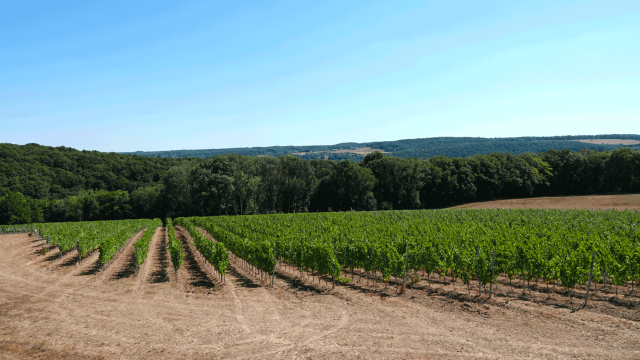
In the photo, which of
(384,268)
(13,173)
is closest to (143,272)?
(384,268)

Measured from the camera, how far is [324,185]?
72938mm

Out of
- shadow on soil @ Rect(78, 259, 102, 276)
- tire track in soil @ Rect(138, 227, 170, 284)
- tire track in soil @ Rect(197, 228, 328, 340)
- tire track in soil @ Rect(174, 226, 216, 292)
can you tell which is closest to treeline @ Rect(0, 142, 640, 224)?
tire track in soil @ Rect(138, 227, 170, 284)

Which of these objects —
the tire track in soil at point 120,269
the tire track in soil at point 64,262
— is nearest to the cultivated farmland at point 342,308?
the tire track in soil at point 120,269

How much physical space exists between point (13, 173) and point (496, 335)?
103 metres

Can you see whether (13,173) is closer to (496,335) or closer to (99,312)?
(99,312)

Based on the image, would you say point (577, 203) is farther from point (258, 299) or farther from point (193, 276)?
point (193, 276)

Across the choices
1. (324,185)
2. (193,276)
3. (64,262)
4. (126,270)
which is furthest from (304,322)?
(324,185)

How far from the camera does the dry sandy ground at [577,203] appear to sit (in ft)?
189

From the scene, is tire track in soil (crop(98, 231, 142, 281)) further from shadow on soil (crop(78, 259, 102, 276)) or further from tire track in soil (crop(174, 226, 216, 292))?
tire track in soil (crop(174, 226, 216, 292))

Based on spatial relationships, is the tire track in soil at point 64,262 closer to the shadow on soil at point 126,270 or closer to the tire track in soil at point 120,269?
the tire track in soil at point 120,269

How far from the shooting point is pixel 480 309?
11.8 metres

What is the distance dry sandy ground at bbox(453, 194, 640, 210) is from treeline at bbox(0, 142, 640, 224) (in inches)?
280

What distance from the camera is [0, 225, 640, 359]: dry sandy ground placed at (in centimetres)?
877

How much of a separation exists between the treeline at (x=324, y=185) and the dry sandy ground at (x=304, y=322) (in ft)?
158
